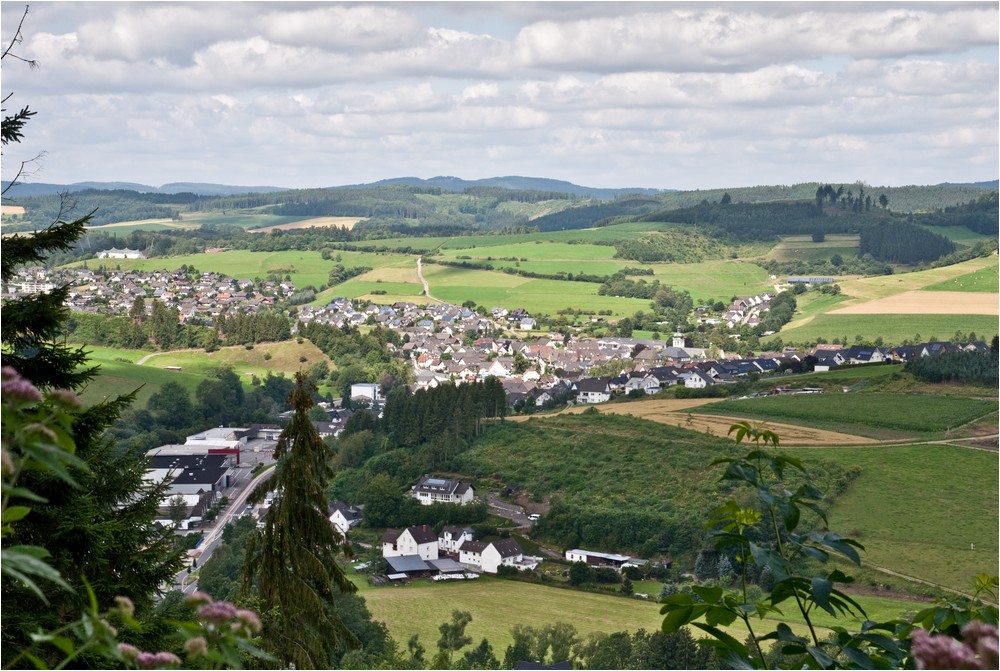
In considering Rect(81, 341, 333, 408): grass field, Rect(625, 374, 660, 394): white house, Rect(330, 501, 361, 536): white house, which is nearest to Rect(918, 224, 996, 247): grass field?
Rect(625, 374, 660, 394): white house

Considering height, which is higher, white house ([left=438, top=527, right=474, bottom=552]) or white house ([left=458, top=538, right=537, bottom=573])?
white house ([left=458, top=538, right=537, bottom=573])

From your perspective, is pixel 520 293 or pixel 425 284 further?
pixel 425 284

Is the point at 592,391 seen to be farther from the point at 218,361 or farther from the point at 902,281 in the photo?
the point at 902,281

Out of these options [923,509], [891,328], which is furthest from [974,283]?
[923,509]

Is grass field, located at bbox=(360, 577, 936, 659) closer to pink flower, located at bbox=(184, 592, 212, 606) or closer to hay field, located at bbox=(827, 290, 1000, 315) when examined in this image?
pink flower, located at bbox=(184, 592, 212, 606)

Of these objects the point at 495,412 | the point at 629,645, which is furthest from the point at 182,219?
the point at 629,645

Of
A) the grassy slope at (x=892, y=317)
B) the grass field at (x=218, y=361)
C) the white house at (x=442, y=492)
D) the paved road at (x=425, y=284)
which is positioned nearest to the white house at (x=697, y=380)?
the grassy slope at (x=892, y=317)
